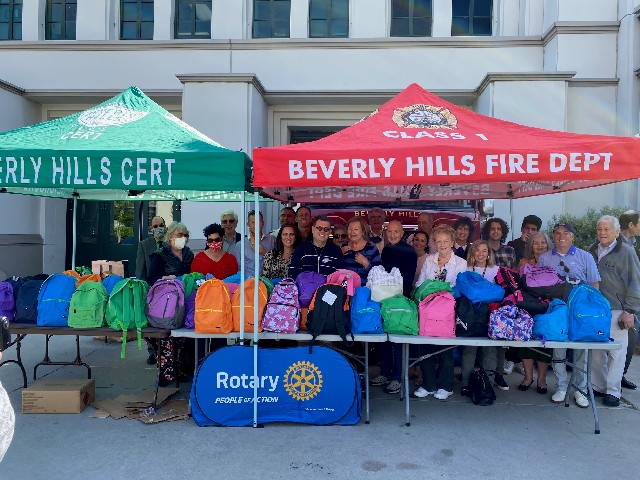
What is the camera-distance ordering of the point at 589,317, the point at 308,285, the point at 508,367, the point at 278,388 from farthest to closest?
the point at 508,367
the point at 308,285
the point at 278,388
the point at 589,317

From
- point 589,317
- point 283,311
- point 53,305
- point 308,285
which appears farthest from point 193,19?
point 589,317

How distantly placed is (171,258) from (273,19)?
9.16m

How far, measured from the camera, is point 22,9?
13.3 m

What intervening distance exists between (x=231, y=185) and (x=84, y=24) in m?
11.3

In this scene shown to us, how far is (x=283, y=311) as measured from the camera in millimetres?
4672

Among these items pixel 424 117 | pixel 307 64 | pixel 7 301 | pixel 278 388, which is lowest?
pixel 278 388

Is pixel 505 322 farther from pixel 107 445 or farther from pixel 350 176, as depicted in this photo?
pixel 107 445

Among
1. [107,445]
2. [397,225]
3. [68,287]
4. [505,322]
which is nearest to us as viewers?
[107,445]

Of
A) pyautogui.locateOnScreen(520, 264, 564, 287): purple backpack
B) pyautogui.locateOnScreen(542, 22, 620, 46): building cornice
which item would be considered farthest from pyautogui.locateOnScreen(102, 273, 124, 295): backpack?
pyautogui.locateOnScreen(542, 22, 620, 46): building cornice

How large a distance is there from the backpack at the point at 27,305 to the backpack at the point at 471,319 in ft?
13.6

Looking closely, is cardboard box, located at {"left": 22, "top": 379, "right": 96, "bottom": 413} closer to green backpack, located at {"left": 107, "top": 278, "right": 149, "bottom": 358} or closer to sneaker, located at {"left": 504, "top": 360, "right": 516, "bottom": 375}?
green backpack, located at {"left": 107, "top": 278, "right": 149, "bottom": 358}

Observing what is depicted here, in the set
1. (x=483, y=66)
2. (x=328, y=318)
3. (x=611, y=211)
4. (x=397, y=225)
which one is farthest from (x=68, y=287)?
(x=483, y=66)

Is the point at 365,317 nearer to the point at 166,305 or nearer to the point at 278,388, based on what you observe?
the point at 278,388

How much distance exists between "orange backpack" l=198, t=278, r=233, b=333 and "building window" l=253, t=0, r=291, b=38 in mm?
10033
